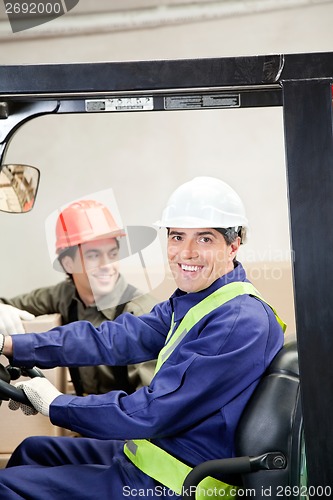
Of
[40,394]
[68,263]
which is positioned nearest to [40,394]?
[40,394]

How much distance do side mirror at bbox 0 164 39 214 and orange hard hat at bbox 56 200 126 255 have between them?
122 centimetres

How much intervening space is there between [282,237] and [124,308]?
2148 mm

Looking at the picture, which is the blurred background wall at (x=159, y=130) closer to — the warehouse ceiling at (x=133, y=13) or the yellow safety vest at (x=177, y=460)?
the warehouse ceiling at (x=133, y=13)

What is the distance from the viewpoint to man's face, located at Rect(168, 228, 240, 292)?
97.0 inches

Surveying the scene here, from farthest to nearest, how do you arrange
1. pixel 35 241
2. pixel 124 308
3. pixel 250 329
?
pixel 35 241 → pixel 124 308 → pixel 250 329

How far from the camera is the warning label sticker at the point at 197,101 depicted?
1.99 m

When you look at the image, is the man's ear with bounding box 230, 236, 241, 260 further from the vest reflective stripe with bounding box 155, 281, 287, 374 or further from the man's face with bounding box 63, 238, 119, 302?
the man's face with bounding box 63, 238, 119, 302

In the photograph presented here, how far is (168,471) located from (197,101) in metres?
1.09

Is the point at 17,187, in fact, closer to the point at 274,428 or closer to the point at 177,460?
the point at 177,460

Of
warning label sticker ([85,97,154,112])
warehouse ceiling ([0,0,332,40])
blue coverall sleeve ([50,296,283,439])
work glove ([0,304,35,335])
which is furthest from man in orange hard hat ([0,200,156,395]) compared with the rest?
warehouse ceiling ([0,0,332,40])

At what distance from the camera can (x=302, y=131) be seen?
1.91 m

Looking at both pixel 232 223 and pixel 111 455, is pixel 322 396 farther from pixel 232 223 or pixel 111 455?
pixel 111 455

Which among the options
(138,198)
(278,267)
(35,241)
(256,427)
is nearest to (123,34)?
(138,198)

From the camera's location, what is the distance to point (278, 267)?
15.3 feet
